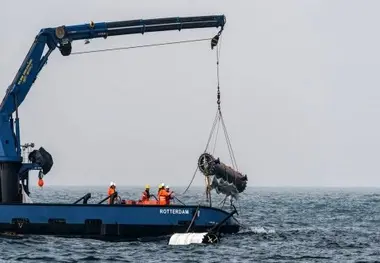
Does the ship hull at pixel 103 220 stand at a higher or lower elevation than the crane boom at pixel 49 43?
lower

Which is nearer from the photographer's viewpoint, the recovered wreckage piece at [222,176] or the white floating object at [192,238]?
the white floating object at [192,238]

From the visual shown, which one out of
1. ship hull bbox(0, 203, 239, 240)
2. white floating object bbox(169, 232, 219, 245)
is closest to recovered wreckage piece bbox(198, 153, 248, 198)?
ship hull bbox(0, 203, 239, 240)

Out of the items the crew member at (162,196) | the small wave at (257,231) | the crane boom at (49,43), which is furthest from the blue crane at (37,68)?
the small wave at (257,231)

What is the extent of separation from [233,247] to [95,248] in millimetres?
6268

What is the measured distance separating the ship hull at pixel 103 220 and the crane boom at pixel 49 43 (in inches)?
111

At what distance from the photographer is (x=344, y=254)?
38062 millimetres

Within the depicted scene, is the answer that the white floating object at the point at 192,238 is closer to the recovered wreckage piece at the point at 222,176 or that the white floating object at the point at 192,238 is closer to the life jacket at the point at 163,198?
the life jacket at the point at 163,198

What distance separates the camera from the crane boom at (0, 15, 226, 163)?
1607 inches

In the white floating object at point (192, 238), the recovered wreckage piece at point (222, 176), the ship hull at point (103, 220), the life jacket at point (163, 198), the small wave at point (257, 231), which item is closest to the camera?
the white floating object at point (192, 238)

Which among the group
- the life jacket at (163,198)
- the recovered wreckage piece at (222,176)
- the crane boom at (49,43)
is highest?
the crane boom at (49,43)

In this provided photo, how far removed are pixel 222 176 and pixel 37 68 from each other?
402 inches

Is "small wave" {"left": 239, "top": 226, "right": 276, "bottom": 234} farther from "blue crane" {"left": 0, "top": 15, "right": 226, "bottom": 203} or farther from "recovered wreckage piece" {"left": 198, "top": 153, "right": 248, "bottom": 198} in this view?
"blue crane" {"left": 0, "top": 15, "right": 226, "bottom": 203}

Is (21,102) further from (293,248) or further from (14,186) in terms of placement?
(293,248)

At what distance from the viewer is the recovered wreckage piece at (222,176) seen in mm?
41125
